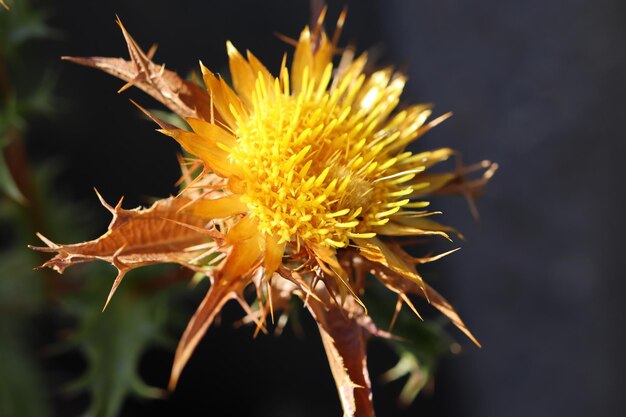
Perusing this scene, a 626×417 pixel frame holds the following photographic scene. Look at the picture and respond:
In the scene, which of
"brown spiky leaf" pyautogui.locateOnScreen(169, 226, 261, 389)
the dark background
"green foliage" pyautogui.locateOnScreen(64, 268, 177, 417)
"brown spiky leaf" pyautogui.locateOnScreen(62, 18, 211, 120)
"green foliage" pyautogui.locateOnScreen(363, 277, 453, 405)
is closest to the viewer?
"brown spiky leaf" pyautogui.locateOnScreen(169, 226, 261, 389)

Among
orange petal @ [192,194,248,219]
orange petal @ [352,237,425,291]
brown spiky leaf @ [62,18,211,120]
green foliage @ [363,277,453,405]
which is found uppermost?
brown spiky leaf @ [62,18,211,120]

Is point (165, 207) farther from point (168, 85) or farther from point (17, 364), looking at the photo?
point (17, 364)

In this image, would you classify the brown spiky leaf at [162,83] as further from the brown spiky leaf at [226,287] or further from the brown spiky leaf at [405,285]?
the brown spiky leaf at [405,285]

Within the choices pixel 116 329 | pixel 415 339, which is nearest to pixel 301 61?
pixel 415 339

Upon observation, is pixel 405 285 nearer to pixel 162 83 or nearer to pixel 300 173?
pixel 300 173

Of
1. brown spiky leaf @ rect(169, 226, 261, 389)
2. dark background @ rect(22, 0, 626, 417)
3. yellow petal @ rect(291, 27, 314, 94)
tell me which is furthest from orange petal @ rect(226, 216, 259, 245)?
dark background @ rect(22, 0, 626, 417)

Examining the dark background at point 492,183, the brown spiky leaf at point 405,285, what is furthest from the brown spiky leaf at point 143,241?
the dark background at point 492,183

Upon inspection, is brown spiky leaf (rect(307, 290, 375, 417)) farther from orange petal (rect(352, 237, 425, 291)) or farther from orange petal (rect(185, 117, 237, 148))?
Result: orange petal (rect(185, 117, 237, 148))
